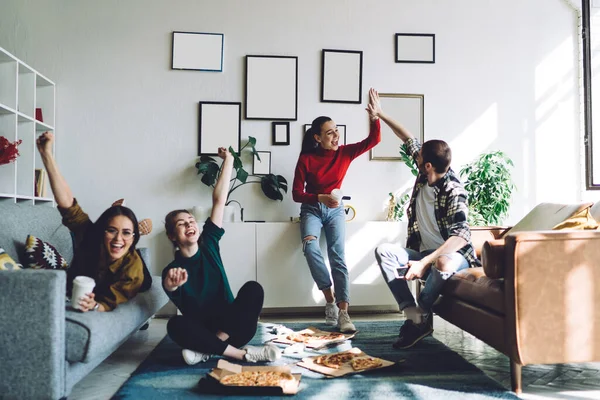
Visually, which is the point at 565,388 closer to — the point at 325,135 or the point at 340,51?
the point at 325,135

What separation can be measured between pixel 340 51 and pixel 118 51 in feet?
5.68

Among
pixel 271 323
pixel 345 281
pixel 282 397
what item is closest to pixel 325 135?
pixel 345 281

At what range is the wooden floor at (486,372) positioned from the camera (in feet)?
7.31

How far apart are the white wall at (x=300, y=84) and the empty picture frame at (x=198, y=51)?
6cm

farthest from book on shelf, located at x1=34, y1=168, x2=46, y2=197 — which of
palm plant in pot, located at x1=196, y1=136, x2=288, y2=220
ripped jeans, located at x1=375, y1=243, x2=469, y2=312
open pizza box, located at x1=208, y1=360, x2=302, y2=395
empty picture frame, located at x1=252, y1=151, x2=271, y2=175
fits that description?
ripped jeans, located at x1=375, y1=243, x2=469, y2=312

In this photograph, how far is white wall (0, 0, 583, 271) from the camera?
4188 millimetres

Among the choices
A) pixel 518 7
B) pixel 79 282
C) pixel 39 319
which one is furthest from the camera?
pixel 518 7

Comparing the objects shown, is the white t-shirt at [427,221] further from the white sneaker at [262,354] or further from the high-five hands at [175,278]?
the high-five hands at [175,278]

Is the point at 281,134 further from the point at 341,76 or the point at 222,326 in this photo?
the point at 222,326

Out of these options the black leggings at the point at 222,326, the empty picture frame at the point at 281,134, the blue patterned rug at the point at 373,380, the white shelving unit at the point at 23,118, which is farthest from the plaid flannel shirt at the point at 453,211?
the white shelving unit at the point at 23,118

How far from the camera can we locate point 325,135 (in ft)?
12.6

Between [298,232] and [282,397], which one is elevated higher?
[298,232]

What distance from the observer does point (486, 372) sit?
8.25 feet

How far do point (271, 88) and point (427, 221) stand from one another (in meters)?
1.83
